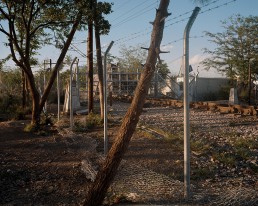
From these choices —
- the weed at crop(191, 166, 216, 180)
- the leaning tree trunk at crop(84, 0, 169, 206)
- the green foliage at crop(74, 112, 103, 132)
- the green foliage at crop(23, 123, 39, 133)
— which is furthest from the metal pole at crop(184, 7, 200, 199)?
the green foliage at crop(23, 123, 39, 133)

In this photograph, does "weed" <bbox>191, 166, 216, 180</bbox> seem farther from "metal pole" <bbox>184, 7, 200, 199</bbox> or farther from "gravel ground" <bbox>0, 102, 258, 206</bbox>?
"metal pole" <bbox>184, 7, 200, 199</bbox>

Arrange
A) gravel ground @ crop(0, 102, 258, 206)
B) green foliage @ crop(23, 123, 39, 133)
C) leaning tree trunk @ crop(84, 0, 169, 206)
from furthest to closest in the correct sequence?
green foliage @ crop(23, 123, 39, 133), gravel ground @ crop(0, 102, 258, 206), leaning tree trunk @ crop(84, 0, 169, 206)

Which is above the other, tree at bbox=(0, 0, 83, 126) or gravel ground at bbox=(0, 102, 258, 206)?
tree at bbox=(0, 0, 83, 126)

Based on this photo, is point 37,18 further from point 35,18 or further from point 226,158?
point 226,158

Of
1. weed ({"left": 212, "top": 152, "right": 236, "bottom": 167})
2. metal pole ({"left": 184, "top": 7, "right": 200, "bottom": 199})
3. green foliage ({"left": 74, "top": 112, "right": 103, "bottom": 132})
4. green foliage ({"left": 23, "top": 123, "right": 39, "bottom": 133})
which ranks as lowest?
weed ({"left": 212, "top": 152, "right": 236, "bottom": 167})

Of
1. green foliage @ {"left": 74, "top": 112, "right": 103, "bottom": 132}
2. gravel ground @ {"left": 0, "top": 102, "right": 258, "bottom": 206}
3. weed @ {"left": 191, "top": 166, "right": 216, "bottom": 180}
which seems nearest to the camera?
gravel ground @ {"left": 0, "top": 102, "right": 258, "bottom": 206}

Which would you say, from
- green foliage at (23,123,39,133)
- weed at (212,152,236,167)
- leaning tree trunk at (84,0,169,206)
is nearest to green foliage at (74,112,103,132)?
green foliage at (23,123,39,133)

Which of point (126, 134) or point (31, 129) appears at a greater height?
point (126, 134)

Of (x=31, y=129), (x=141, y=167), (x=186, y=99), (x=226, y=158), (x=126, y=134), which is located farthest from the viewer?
(x=31, y=129)

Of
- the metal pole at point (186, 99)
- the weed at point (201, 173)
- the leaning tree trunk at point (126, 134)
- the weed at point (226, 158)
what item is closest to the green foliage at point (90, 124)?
the weed at point (226, 158)

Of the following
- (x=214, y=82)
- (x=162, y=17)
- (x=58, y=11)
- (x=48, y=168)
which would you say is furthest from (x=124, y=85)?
(x=162, y=17)

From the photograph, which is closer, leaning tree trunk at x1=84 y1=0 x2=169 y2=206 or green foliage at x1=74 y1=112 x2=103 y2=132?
leaning tree trunk at x1=84 y1=0 x2=169 y2=206

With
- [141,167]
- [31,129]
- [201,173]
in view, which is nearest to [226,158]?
[201,173]

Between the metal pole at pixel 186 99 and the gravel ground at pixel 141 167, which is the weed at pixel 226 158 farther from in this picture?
the metal pole at pixel 186 99
